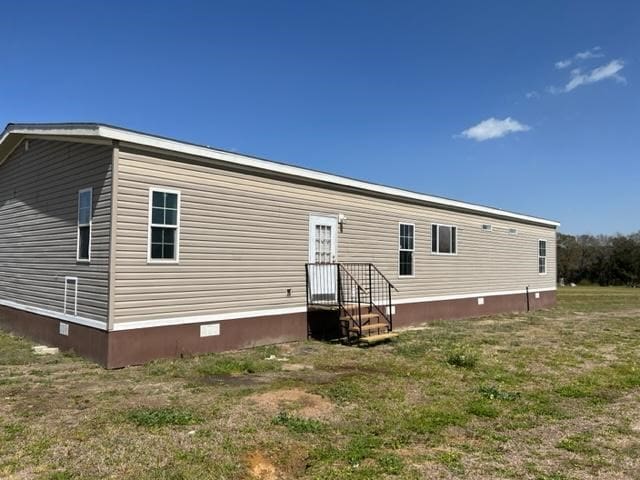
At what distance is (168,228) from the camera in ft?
26.7

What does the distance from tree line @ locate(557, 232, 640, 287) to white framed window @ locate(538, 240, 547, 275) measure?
2810 cm

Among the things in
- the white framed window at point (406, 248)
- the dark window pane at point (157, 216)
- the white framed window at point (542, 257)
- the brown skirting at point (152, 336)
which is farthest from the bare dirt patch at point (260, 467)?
the white framed window at point (542, 257)

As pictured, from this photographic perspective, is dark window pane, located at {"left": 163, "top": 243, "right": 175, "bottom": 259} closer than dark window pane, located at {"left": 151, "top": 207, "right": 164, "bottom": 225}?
No

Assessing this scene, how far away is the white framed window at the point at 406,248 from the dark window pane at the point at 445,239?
53.9 inches

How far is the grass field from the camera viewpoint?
4074 mm

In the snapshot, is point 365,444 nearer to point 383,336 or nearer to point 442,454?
point 442,454

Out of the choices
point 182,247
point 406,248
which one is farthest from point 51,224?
point 406,248

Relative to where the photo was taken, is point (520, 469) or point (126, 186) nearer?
point (520, 469)

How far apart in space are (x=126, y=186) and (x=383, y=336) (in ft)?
18.3

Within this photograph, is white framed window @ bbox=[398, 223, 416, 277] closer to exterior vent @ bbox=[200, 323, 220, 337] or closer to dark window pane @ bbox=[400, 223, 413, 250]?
dark window pane @ bbox=[400, 223, 413, 250]

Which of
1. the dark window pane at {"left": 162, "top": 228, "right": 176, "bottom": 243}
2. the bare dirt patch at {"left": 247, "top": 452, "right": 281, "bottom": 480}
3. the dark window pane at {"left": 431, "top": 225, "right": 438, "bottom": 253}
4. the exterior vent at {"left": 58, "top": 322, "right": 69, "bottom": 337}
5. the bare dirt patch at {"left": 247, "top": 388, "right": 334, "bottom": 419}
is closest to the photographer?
the bare dirt patch at {"left": 247, "top": 452, "right": 281, "bottom": 480}

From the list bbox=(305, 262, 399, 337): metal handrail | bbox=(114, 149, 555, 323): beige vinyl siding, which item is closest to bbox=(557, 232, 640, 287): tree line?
bbox=(114, 149, 555, 323): beige vinyl siding

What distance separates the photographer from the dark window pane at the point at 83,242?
827 cm

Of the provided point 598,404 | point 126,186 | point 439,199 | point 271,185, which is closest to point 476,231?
point 439,199
